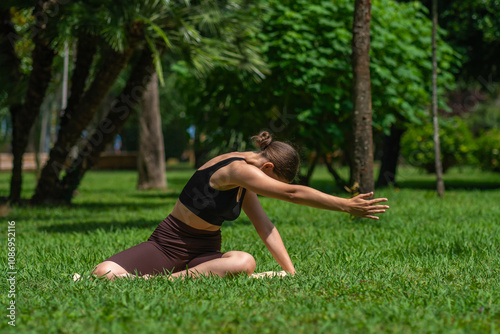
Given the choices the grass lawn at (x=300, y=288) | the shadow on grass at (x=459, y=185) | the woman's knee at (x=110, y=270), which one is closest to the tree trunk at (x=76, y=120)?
the grass lawn at (x=300, y=288)

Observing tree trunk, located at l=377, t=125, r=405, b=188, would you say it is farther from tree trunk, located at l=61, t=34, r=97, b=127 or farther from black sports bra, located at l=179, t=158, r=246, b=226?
black sports bra, located at l=179, t=158, r=246, b=226

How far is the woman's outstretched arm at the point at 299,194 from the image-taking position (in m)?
3.17

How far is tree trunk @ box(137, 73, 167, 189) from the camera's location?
1468cm

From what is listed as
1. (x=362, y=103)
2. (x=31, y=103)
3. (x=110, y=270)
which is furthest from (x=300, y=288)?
(x=31, y=103)

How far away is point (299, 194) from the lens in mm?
3283

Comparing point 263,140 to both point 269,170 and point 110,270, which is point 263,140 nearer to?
point 269,170

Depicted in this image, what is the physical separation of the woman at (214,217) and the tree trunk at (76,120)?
16.5 ft

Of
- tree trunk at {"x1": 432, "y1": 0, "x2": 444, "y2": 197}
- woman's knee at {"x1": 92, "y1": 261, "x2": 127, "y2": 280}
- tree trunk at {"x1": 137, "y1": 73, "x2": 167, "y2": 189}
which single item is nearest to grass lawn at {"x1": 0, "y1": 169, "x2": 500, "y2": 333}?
woman's knee at {"x1": 92, "y1": 261, "x2": 127, "y2": 280}

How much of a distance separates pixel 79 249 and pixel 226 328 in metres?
3.01

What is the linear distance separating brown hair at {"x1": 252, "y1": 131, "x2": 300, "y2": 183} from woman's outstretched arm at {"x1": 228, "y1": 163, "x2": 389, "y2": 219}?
0.15 metres

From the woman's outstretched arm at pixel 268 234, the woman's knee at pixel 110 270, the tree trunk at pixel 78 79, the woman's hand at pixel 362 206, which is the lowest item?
the woman's knee at pixel 110 270

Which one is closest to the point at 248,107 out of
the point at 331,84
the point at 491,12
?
the point at 331,84

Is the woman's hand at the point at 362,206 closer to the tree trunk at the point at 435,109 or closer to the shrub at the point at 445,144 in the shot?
the tree trunk at the point at 435,109

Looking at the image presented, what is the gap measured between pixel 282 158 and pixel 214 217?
25.2 inches
